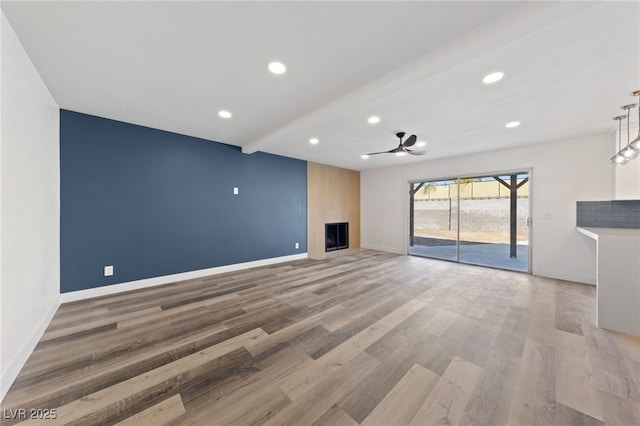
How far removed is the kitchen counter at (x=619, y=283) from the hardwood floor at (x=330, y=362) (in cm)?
18

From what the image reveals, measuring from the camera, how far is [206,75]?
2102 millimetres

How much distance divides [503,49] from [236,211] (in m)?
4.27

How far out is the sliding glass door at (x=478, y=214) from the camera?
4.88 meters

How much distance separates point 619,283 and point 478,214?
3635 mm

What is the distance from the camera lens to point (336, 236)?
634 cm

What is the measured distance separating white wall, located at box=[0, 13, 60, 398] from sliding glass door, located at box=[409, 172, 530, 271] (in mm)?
6365

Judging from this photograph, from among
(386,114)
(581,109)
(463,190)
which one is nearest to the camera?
(581,109)

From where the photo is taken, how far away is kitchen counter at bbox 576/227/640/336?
2098mm

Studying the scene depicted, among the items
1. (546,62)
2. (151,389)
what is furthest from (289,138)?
(151,389)

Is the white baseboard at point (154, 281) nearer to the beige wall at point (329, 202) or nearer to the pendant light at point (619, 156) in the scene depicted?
the beige wall at point (329, 202)

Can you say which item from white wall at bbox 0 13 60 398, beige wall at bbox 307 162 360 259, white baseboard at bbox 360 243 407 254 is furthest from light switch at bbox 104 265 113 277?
white baseboard at bbox 360 243 407 254

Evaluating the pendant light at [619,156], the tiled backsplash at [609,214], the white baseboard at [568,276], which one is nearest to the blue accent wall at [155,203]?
the white baseboard at [568,276]

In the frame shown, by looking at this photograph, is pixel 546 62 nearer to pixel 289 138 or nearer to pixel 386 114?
pixel 386 114

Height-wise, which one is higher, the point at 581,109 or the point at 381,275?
the point at 581,109
